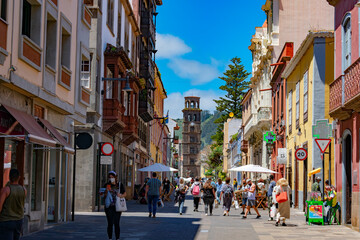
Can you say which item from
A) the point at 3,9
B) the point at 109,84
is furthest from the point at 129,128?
the point at 3,9

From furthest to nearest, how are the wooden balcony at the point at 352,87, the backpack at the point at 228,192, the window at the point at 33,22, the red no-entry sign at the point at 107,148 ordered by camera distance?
1. the backpack at the point at 228,192
2. the red no-entry sign at the point at 107,148
3. the wooden balcony at the point at 352,87
4. the window at the point at 33,22

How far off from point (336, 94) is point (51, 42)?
31.4ft

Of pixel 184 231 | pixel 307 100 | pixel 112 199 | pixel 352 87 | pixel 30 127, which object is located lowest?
pixel 184 231

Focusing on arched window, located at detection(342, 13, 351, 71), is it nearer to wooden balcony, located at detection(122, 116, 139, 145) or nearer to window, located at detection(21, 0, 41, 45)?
window, located at detection(21, 0, 41, 45)

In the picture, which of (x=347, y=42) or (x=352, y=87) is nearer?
(x=352, y=87)

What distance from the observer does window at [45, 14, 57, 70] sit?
1850cm

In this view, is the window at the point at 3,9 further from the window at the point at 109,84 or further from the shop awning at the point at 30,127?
the window at the point at 109,84

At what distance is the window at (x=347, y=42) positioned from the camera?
20.8 meters

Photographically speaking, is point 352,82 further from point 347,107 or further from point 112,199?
point 112,199

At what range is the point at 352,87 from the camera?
18.8 meters

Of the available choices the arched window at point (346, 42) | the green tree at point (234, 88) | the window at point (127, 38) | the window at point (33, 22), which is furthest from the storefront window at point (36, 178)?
the green tree at point (234, 88)

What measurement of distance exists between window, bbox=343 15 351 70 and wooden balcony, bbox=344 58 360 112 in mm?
1408

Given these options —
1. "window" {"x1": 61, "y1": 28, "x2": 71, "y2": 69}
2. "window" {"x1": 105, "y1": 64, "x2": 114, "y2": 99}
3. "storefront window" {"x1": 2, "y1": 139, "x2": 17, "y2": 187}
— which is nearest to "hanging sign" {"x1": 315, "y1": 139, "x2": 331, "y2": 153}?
"window" {"x1": 61, "y1": 28, "x2": 71, "y2": 69}

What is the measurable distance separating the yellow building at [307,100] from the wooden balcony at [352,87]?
23.3 ft
